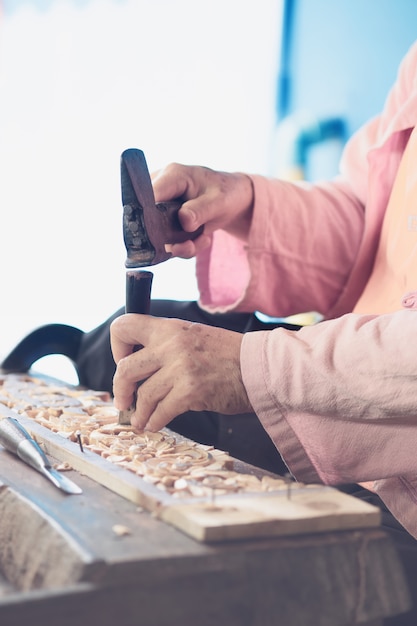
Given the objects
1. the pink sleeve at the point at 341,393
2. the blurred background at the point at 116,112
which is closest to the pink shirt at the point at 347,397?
the pink sleeve at the point at 341,393

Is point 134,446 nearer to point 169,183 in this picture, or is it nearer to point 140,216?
point 140,216

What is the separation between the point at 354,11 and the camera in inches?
117

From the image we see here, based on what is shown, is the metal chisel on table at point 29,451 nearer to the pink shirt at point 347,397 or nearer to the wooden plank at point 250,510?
the wooden plank at point 250,510

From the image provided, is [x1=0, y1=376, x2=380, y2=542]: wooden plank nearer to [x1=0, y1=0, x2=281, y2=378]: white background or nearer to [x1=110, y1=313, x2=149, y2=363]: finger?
[x1=110, y1=313, x2=149, y2=363]: finger

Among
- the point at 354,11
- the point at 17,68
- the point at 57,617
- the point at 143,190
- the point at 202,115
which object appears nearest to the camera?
the point at 57,617

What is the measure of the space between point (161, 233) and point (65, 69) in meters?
2.54

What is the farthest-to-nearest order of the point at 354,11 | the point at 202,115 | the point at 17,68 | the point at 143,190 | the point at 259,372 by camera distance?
the point at 202,115 < the point at 17,68 < the point at 354,11 < the point at 143,190 < the point at 259,372

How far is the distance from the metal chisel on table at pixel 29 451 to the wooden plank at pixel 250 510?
1.7 inches

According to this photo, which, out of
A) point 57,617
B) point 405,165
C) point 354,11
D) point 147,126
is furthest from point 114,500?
point 147,126

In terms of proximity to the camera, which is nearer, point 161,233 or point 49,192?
point 161,233

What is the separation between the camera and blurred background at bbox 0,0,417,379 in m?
3.33

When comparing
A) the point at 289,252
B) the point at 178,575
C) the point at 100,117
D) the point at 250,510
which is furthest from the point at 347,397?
the point at 100,117

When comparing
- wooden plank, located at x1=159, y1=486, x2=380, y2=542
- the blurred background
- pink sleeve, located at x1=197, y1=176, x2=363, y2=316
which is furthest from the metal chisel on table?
the blurred background

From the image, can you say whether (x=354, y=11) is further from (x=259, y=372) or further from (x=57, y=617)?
(x=57, y=617)
